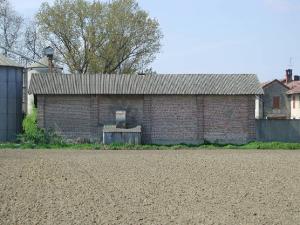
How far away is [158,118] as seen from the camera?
3788 cm

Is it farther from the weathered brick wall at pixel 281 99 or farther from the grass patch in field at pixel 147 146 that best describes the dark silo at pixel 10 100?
the weathered brick wall at pixel 281 99

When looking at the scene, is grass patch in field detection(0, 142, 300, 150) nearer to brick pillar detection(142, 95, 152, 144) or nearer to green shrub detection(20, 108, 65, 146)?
green shrub detection(20, 108, 65, 146)

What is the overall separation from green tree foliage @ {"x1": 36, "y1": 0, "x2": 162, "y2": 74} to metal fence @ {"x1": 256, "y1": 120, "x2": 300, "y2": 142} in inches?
811

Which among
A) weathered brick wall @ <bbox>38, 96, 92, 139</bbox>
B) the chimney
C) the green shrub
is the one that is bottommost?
the green shrub

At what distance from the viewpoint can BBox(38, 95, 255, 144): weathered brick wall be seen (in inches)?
1479

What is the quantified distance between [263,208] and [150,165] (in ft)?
35.4

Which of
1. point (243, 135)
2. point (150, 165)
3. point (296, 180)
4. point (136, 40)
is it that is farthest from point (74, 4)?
point (296, 180)

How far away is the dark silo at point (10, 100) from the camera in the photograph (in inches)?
1521

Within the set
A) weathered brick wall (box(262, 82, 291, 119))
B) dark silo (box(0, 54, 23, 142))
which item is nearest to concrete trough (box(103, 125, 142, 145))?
dark silo (box(0, 54, 23, 142))

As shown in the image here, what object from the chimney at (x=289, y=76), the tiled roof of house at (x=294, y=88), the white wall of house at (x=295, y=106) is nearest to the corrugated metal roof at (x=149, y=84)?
the tiled roof of house at (x=294, y=88)

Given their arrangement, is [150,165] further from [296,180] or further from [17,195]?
[17,195]

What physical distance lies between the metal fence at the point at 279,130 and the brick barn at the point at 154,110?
59.8 inches

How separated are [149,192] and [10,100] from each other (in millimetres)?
25566

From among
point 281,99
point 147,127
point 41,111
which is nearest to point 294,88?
point 281,99
